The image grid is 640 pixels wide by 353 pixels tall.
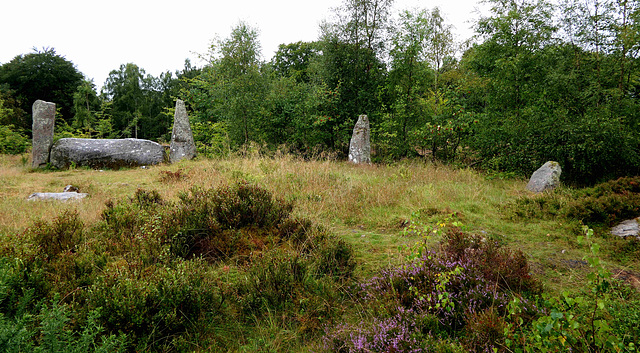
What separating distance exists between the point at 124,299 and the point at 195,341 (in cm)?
62

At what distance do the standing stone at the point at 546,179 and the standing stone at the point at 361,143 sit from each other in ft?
20.6

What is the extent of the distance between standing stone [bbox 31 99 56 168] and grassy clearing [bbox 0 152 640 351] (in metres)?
3.71

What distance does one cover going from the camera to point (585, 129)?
29.9 ft

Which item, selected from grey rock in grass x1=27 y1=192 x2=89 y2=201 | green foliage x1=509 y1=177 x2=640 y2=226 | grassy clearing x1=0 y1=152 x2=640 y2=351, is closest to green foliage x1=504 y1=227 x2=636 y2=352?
grassy clearing x1=0 y1=152 x2=640 y2=351

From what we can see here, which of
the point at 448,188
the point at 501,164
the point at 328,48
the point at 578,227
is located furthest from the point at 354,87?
the point at 578,227

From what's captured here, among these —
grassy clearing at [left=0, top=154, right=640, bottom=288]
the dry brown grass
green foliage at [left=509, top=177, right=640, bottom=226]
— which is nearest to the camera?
grassy clearing at [left=0, top=154, right=640, bottom=288]

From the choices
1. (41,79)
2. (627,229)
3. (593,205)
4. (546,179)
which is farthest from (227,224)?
(41,79)

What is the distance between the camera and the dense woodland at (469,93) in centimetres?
930

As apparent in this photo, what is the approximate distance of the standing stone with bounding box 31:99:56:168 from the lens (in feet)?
39.3

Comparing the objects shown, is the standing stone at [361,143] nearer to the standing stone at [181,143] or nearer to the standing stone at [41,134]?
the standing stone at [181,143]

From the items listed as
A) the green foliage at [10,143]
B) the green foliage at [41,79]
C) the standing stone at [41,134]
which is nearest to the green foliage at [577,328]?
the standing stone at [41,134]

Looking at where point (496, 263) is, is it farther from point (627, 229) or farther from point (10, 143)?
point (10, 143)

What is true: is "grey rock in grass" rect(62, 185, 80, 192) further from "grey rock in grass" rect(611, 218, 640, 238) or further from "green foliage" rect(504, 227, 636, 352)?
"grey rock in grass" rect(611, 218, 640, 238)

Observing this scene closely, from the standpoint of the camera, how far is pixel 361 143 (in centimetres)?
1352
